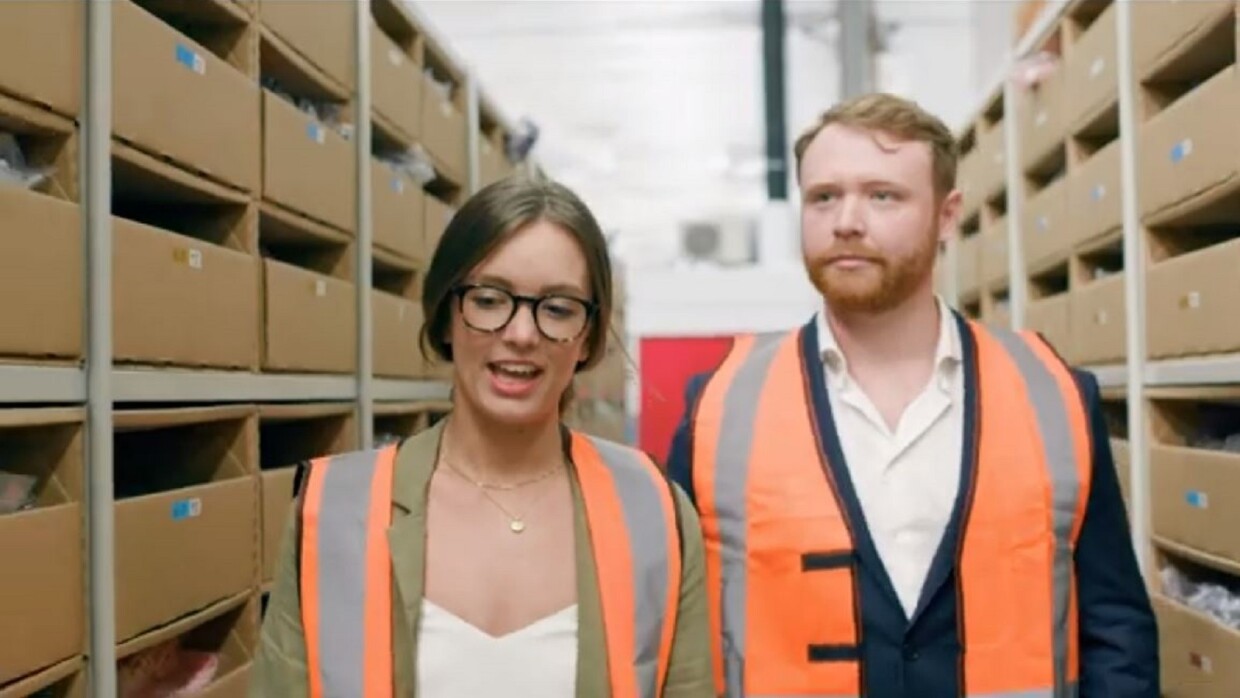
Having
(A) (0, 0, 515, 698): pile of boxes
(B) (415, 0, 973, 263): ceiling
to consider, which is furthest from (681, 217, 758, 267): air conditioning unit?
(A) (0, 0, 515, 698): pile of boxes

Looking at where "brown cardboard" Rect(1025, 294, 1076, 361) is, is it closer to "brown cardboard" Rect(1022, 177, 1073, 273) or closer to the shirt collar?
"brown cardboard" Rect(1022, 177, 1073, 273)

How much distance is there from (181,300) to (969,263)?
2.78 m

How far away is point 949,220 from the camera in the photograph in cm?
161

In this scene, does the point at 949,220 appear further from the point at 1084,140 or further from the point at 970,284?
the point at 970,284

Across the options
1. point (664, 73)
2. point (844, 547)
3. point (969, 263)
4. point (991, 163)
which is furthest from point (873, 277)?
point (664, 73)

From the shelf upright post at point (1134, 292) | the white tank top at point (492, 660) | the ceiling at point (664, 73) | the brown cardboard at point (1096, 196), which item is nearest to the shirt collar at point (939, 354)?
the white tank top at point (492, 660)

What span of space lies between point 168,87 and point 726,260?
479 centimetres

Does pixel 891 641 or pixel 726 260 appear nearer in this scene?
pixel 891 641

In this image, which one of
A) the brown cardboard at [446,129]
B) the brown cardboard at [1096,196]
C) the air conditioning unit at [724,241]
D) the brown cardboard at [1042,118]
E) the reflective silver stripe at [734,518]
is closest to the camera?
the reflective silver stripe at [734,518]

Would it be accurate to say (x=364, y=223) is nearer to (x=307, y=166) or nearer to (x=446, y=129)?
(x=307, y=166)

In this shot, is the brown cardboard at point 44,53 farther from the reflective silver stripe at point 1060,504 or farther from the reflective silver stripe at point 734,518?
the reflective silver stripe at point 1060,504

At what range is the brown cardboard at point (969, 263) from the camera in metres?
3.76

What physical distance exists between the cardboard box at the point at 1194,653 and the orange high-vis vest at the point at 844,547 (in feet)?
1.91

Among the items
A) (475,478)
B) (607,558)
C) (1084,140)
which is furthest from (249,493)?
(1084,140)
